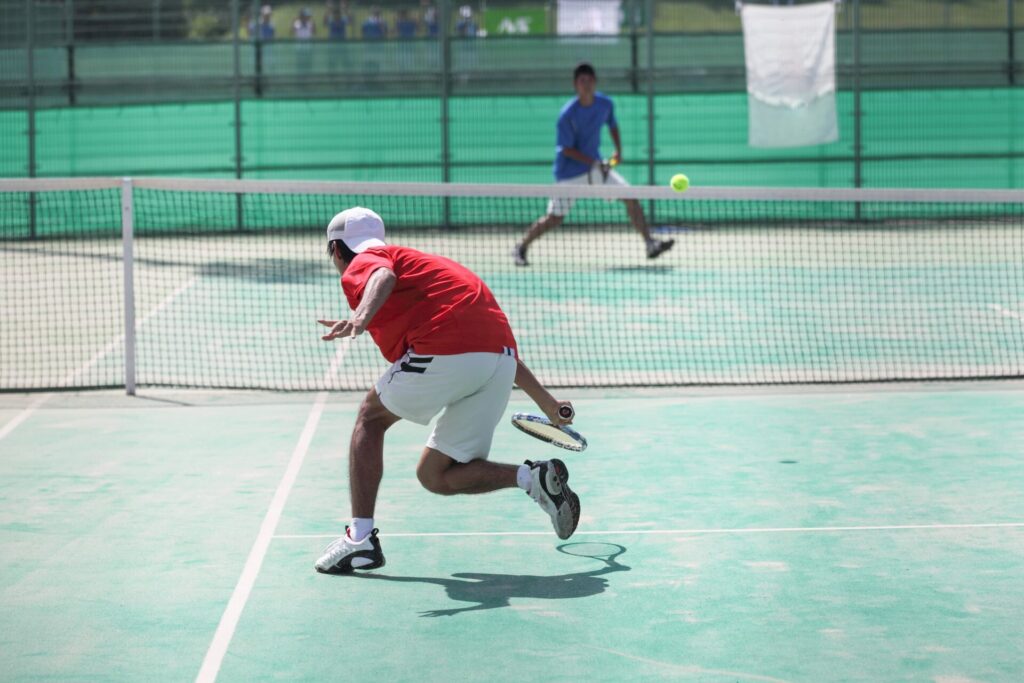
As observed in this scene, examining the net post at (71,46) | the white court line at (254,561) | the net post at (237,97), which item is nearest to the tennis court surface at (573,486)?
the white court line at (254,561)

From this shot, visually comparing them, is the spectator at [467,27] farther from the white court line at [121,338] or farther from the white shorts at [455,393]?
the white shorts at [455,393]

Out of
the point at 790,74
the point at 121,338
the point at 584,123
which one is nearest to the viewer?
the point at 121,338

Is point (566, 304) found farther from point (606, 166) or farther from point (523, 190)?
point (523, 190)

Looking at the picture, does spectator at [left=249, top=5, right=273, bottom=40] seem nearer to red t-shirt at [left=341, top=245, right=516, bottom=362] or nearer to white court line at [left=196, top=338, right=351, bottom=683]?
white court line at [left=196, top=338, right=351, bottom=683]

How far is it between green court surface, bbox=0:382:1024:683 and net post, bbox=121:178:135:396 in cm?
60

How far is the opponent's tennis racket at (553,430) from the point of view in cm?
646

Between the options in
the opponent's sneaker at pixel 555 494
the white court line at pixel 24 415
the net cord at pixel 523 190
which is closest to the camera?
the opponent's sneaker at pixel 555 494

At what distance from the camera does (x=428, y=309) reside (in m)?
6.12

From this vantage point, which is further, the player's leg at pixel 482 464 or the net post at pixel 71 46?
the net post at pixel 71 46

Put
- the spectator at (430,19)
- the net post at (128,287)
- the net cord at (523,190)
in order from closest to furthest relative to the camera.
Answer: the net post at (128,287) → the net cord at (523,190) → the spectator at (430,19)

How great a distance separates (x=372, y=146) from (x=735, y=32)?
5.09m

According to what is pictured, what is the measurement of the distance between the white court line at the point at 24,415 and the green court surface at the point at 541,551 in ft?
0.11

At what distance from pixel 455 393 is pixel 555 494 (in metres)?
0.54

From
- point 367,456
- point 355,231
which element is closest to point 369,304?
point 355,231
